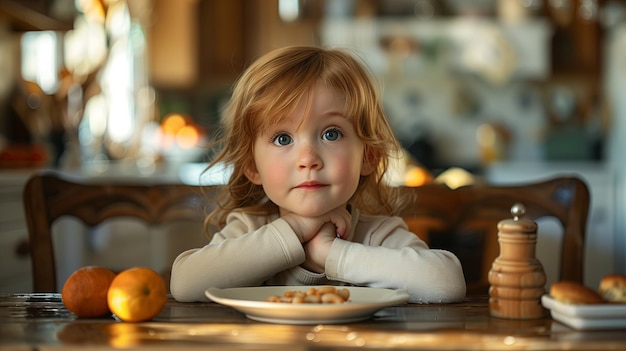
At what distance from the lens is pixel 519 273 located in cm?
92

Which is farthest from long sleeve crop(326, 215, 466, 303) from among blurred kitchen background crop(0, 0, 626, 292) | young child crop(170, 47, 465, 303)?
blurred kitchen background crop(0, 0, 626, 292)

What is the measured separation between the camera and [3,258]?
246cm

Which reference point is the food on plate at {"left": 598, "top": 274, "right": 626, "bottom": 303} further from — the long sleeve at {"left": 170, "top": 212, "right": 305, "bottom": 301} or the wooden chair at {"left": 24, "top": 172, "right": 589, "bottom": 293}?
the wooden chair at {"left": 24, "top": 172, "right": 589, "bottom": 293}

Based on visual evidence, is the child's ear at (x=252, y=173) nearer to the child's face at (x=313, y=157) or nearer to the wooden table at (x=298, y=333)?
the child's face at (x=313, y=157)

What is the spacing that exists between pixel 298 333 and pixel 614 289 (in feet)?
1.07

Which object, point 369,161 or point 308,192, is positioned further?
point 369,161

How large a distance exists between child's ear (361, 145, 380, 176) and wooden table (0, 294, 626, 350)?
346 mm

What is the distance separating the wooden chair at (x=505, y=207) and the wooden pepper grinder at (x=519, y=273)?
59 centimetres

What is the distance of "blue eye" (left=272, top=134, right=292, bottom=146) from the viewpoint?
115 centimetres

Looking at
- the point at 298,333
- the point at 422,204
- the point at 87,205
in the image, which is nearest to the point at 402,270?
the point at 298,333

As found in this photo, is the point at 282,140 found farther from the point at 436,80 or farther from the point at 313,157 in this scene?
the point at 436,80

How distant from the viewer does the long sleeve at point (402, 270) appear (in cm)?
107

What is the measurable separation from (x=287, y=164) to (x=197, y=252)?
6.2 inches

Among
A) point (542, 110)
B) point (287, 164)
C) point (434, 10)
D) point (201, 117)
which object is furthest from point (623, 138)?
point (287, 164)
